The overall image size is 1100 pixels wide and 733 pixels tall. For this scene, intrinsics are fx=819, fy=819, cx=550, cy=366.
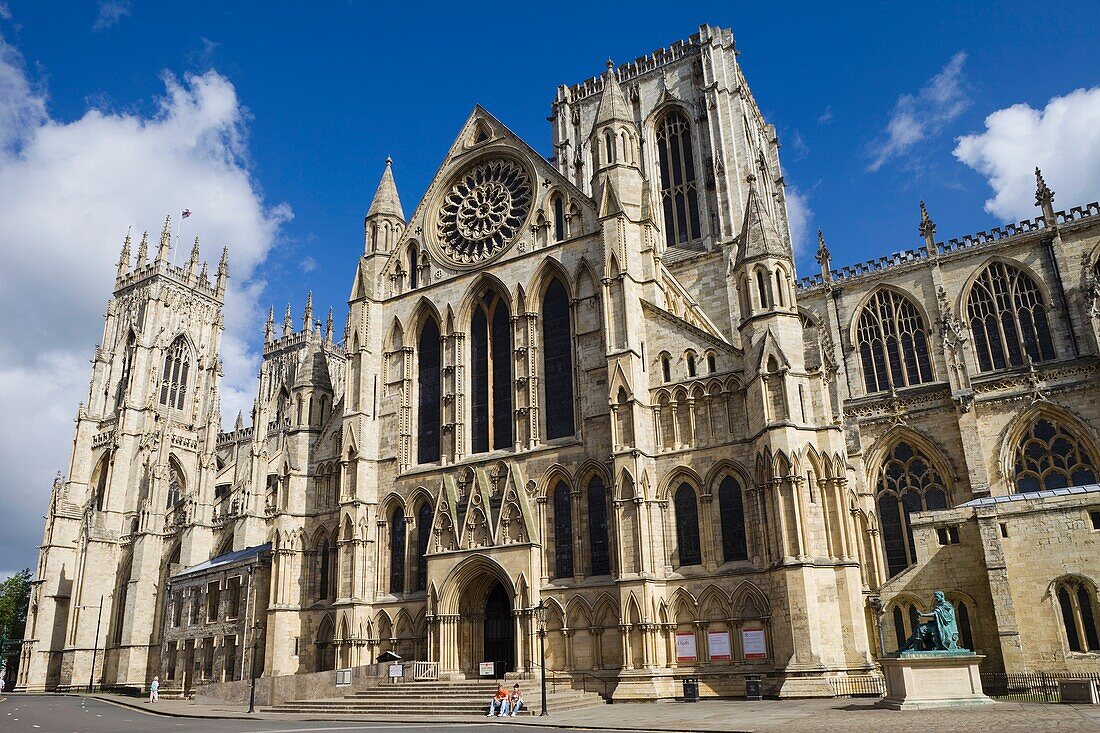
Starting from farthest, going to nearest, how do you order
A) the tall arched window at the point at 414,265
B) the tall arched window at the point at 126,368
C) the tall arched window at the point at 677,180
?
1. the tall arched window at the point at 126,368
2. the tall arched window at the point at 677,180
3. the tall arched window at the point at 414,265

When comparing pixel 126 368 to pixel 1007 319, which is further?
pixel 126 368

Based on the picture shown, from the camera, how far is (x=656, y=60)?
48781 millimetres

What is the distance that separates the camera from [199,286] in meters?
74.2

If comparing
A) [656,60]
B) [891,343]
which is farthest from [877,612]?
[656,60]

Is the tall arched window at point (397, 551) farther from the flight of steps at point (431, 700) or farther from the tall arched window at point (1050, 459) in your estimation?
the tall arched window at point (1050, 459)

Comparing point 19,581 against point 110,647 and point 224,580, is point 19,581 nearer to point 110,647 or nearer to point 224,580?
point 110,647

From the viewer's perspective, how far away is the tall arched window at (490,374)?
1236 inches

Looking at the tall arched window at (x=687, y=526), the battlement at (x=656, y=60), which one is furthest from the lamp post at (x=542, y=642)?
the battlement at (x=656, y=60)

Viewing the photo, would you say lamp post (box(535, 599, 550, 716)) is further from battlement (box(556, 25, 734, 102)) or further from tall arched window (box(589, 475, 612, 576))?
battlement (box(556, 25, 734, 102))

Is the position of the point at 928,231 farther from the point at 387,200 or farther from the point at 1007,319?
the point at 387,200

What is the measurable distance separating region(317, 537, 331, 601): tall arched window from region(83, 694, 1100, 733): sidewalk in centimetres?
749

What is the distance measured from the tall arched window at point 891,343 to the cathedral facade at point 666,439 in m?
0.11

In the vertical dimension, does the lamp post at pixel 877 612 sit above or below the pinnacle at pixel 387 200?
below

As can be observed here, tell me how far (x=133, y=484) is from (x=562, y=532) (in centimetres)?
4658
